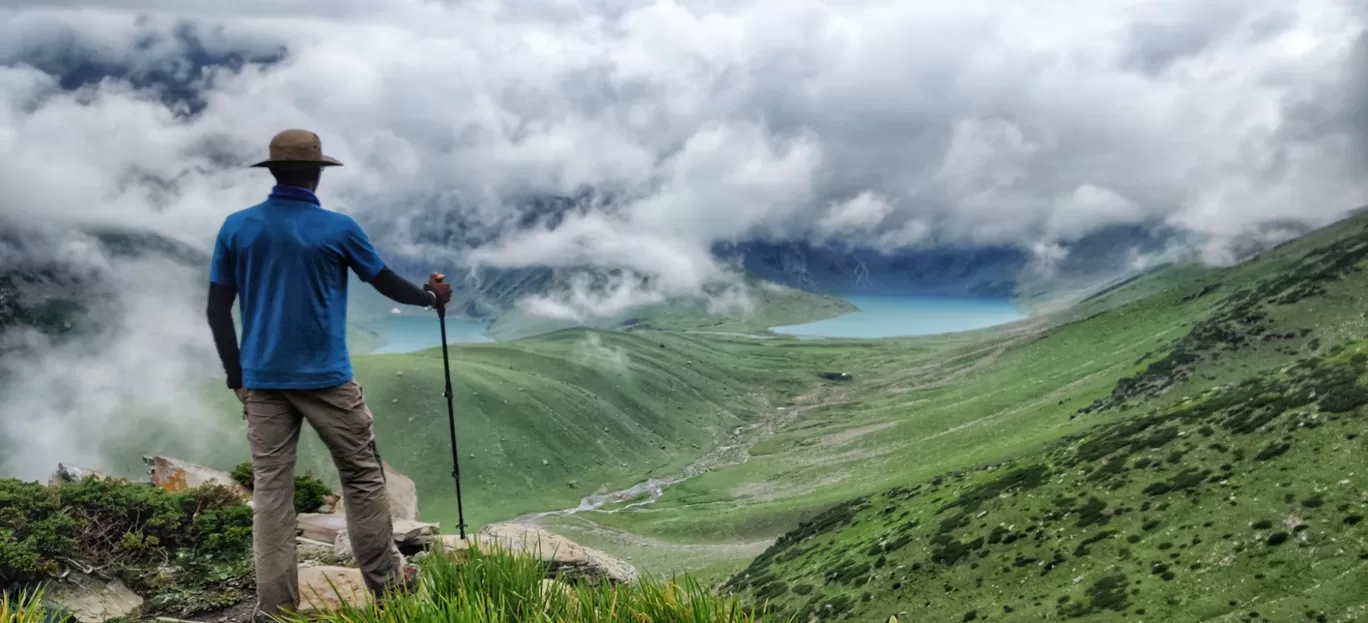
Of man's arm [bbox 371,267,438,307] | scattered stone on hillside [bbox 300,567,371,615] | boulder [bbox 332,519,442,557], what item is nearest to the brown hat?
man's arm [bbox 371,267,438,307]

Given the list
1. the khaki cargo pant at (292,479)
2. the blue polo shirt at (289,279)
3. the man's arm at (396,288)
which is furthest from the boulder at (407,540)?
the blue polo shirt at (289,279)

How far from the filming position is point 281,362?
8781 mm

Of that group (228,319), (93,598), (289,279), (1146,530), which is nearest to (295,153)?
(289,279)

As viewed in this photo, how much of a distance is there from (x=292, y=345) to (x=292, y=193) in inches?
65.8

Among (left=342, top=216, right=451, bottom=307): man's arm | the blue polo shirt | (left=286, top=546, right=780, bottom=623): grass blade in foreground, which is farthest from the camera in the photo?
(left=342, top=216, right=451, bottom=307): man's arm

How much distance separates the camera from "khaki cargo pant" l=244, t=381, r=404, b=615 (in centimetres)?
908

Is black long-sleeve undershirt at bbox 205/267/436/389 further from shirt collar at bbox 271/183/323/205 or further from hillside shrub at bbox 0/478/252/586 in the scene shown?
hillside shrub at bbox 0/478/252/586

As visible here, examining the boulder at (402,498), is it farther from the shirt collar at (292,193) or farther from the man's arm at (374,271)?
the shirt collar at (292,193)

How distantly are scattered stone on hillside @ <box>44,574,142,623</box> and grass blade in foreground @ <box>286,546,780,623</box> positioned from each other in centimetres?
684

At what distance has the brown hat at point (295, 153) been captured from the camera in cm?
895

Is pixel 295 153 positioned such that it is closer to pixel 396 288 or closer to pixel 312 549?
pixel 396 288

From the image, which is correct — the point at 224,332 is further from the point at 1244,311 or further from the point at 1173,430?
the point at 1244,311

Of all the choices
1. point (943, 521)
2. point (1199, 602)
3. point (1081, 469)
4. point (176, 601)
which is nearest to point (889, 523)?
point (943, 521)

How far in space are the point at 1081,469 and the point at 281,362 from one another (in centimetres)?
7016
